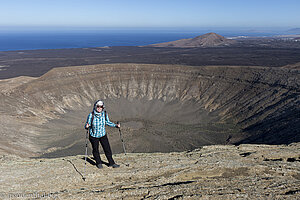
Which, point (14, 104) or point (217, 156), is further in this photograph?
point (14, 104)

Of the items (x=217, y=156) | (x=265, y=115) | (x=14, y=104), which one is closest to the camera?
(x=217, y=156)

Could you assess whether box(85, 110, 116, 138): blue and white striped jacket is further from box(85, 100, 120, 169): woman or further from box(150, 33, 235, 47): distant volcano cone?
box(150, 33, 235, 47): distant volcano cone

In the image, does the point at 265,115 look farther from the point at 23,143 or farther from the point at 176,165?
the point at 23,143

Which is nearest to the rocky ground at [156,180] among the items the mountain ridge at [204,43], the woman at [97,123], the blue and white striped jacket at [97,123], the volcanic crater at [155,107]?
the woman at [97,123]

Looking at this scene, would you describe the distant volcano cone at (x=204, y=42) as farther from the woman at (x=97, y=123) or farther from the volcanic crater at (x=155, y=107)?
the woman at (x=97, y=123)

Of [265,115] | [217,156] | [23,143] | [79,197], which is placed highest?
[79,197]

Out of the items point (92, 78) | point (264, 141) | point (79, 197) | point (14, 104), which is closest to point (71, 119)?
point (14, 104)

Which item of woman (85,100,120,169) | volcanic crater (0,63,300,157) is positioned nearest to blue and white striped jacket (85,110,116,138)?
woman (85,100,120,169)
